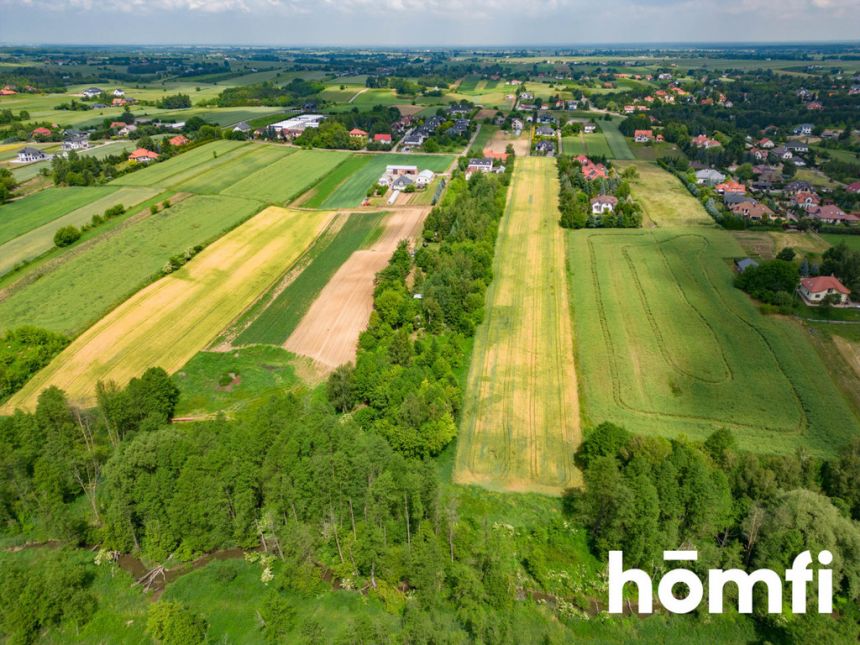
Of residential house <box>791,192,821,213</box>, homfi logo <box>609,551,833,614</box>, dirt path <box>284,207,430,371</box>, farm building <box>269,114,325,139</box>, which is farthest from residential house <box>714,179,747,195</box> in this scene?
farm building <box>269,114,325,139</box>

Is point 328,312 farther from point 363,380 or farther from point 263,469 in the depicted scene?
point 263,469

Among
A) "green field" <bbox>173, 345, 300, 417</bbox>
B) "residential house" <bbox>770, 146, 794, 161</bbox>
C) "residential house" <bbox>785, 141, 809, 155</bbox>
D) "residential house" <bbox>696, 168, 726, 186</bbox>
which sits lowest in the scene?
"green field" <bbox>173, 345, 300, 417</bbox>

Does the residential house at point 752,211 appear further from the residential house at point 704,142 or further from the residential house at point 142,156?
the residential house at point 142,156

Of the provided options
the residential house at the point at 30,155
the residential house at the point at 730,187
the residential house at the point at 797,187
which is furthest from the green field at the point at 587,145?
the residential house at the point at 30,155

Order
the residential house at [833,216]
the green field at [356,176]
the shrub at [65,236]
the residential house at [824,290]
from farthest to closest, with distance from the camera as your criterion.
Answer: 1. the green field at [356,176]
2. the residential house at [833,216]
3. the shrub at [65,236]
4. the residential house at [824,290]

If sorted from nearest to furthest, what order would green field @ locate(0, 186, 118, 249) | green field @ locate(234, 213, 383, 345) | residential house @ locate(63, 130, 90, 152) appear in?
green field @ locate(234, 213, 383, 345), green field @ locate(0, 186, 118, 249), residential house @ locate(63, 130, 90, 152)

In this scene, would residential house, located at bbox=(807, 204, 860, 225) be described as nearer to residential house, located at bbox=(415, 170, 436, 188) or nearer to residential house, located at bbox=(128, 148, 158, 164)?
residential house, located at bbox=(415, 170, 436, 188)

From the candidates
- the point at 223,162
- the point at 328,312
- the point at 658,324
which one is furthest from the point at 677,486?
the point at 223,162
